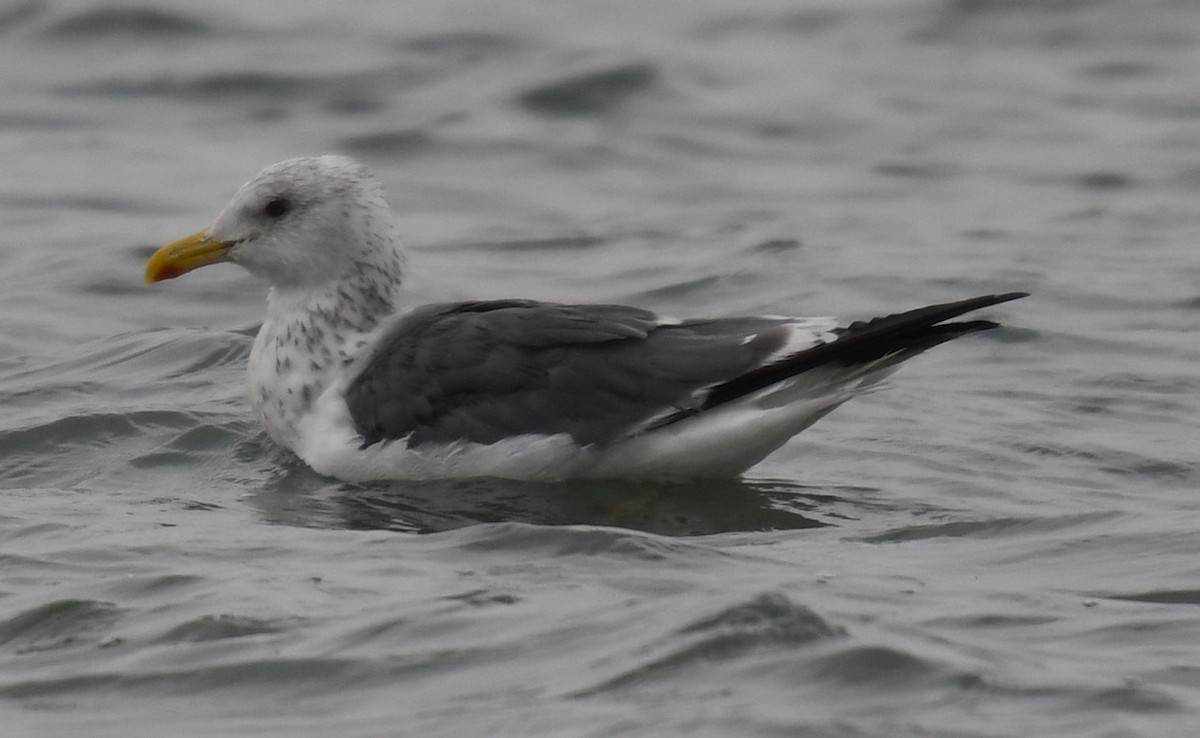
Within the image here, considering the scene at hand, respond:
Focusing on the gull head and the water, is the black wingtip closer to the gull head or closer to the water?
the water

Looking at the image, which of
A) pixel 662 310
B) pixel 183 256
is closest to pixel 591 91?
pixel 662 310

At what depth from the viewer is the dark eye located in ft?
29.5

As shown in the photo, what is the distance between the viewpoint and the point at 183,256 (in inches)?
352

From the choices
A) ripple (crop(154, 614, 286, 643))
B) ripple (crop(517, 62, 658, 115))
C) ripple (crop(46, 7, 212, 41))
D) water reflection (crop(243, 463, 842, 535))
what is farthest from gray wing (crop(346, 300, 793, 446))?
ripple (crop(46, 7, 212, 41))

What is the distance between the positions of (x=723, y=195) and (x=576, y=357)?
701 centimetres

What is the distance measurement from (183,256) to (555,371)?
187 cm

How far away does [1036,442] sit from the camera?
362 inches

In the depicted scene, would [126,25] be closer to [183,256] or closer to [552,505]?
[183,256]

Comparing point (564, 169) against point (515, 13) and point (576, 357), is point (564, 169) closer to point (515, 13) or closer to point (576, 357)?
point (515, 13)

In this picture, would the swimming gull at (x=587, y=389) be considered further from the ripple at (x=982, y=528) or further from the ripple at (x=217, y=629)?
the ripple at (x=217, y=629)

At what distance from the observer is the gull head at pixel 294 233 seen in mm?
8961

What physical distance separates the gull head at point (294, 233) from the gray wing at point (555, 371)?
0.90 metres

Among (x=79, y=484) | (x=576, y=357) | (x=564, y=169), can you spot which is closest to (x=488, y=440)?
(x=576, y=357)

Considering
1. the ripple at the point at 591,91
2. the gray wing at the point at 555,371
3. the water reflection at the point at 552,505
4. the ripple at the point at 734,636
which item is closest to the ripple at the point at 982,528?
the water reflection at the point at 552,505
